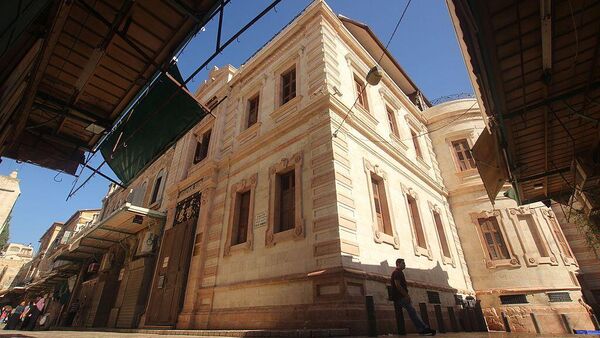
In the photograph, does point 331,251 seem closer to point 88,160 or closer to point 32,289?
point 88,160

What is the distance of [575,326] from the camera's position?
33.3ft

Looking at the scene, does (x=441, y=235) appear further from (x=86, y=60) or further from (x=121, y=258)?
(x=121, y=258)

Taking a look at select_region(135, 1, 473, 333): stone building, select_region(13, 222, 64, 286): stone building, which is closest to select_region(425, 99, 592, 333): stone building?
select_region(135, 1, 473, 333): stone building

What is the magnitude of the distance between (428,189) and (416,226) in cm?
300

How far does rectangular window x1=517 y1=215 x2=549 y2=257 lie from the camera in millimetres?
11688

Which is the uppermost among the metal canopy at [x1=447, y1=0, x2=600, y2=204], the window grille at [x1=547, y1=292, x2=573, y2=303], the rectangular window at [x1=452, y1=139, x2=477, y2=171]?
the rectangular window at [x1=452, y1=139, x2=477, y2=171]

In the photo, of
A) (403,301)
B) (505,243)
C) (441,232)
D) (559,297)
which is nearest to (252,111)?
A: (403,301)

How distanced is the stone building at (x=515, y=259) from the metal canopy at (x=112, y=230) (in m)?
14.5

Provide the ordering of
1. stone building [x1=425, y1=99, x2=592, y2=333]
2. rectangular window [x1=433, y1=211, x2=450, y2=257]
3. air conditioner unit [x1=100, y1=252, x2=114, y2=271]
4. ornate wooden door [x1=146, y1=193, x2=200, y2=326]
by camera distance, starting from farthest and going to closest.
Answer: air conditioner unit [x1=100, y1=252, x2=114, y2=271] < rectangular window [x1=433, y1=211, x2=450, y2=257] < stone building [x1=425, y1=99, x2=592, y2=333] < ornate wooden door [x1=146, y1=193, x2=200, y2=326]

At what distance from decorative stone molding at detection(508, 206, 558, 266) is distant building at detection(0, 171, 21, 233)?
32310 mm

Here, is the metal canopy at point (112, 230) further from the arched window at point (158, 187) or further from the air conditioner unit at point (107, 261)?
the arched window at point (158, 187)

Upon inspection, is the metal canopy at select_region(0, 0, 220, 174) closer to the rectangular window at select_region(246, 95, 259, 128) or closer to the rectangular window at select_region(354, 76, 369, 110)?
the rectangular window at select_region(246, 95, 259, 128)

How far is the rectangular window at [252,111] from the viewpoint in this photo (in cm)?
1209

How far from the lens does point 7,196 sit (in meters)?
21.4
